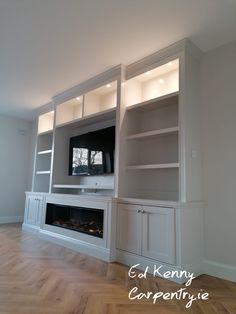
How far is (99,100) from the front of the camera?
4172mm

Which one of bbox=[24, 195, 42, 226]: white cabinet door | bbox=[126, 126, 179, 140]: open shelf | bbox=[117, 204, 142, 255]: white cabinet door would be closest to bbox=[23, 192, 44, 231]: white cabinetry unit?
bbox=[24, 195, 42, 226]: white cabinet door

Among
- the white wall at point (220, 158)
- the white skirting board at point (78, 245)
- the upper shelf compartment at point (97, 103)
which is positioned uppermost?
the upper shelf compartment at point (97, 103)

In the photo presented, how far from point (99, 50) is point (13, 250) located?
297cm

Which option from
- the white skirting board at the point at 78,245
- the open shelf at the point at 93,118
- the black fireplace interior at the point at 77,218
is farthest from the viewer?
the open shelf at the point at 93,118

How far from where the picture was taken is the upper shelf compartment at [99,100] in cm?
395

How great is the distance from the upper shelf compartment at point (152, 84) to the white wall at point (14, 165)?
3.83m

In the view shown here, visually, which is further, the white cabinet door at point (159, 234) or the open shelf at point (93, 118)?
the open shelf at point (93, 118)

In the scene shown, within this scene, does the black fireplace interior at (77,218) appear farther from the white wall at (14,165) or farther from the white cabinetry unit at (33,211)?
the white wall at (14,165)

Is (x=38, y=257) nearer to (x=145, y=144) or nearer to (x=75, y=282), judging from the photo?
(x=75, y=282)

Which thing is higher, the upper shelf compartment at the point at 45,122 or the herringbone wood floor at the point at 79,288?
the upper shelf compartment at the point at 45,122

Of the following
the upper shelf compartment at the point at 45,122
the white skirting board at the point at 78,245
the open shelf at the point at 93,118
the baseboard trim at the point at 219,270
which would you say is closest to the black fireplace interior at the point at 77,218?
the white skirting board at the point at 78,245

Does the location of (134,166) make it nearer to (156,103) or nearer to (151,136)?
(151,136)

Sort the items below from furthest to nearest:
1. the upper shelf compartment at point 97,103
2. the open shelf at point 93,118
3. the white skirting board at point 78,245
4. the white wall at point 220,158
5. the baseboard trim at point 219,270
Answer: the upper shelf compartment at point 97,103, the open shelf at point 93,118, the white skirting board at point 78,245, the white wall at point 220,158, the baseboard trim at point 219,270

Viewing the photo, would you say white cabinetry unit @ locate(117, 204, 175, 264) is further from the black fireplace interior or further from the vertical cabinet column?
the vertical cabinet column
